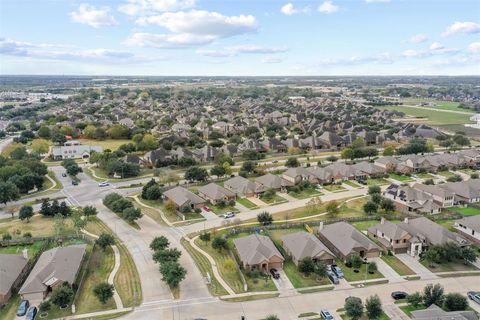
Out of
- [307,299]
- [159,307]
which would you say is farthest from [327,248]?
[159,307]

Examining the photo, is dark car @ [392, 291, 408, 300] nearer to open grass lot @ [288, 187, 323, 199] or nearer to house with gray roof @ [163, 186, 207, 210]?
open grass lot @ [288, 187, 323, 199]

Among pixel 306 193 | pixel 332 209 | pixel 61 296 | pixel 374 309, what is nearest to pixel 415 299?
pixel 374 309

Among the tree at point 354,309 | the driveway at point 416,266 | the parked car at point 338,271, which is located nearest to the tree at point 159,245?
the parked car at point 338,271

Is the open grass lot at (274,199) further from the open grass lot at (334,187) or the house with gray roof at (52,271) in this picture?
the house with gray roof at (52,271)

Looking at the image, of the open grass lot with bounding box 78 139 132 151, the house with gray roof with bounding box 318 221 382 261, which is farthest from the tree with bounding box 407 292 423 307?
the open grass lot with bounding box 78 139 132 151

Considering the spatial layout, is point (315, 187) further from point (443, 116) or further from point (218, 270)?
point (443, 116)

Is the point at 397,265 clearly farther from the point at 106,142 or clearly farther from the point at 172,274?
the point at 106,142
